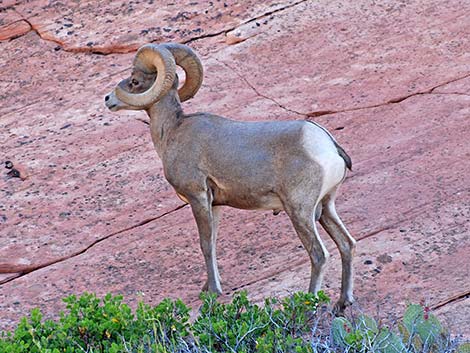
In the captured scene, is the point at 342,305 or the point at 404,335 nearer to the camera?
the point at 404,335

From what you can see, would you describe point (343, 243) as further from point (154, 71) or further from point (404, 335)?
point (154, 71)

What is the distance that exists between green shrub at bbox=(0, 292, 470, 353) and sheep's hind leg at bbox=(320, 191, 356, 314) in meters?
0.50

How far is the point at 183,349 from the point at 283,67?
17.5ft

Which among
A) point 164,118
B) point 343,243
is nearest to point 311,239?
point 343,243

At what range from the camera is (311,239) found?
669cm

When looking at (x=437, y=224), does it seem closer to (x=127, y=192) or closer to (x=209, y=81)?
(x=127, y=192)

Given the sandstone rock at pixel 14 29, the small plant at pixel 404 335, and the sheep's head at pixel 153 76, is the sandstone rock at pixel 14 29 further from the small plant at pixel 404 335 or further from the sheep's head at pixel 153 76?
the small plant at pixel 404 335

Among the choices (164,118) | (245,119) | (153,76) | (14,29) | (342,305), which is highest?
(153,76)

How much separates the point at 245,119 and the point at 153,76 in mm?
2800

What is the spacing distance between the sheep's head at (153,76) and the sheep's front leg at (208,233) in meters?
0.75

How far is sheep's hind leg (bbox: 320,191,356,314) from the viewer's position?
6934 millimetres

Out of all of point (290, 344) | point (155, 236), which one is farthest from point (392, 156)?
point (290, 344)

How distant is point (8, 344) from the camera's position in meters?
6.03

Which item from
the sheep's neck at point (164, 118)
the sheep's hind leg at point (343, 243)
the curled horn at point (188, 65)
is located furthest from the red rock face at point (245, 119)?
the curled horn at point (188, 65)
